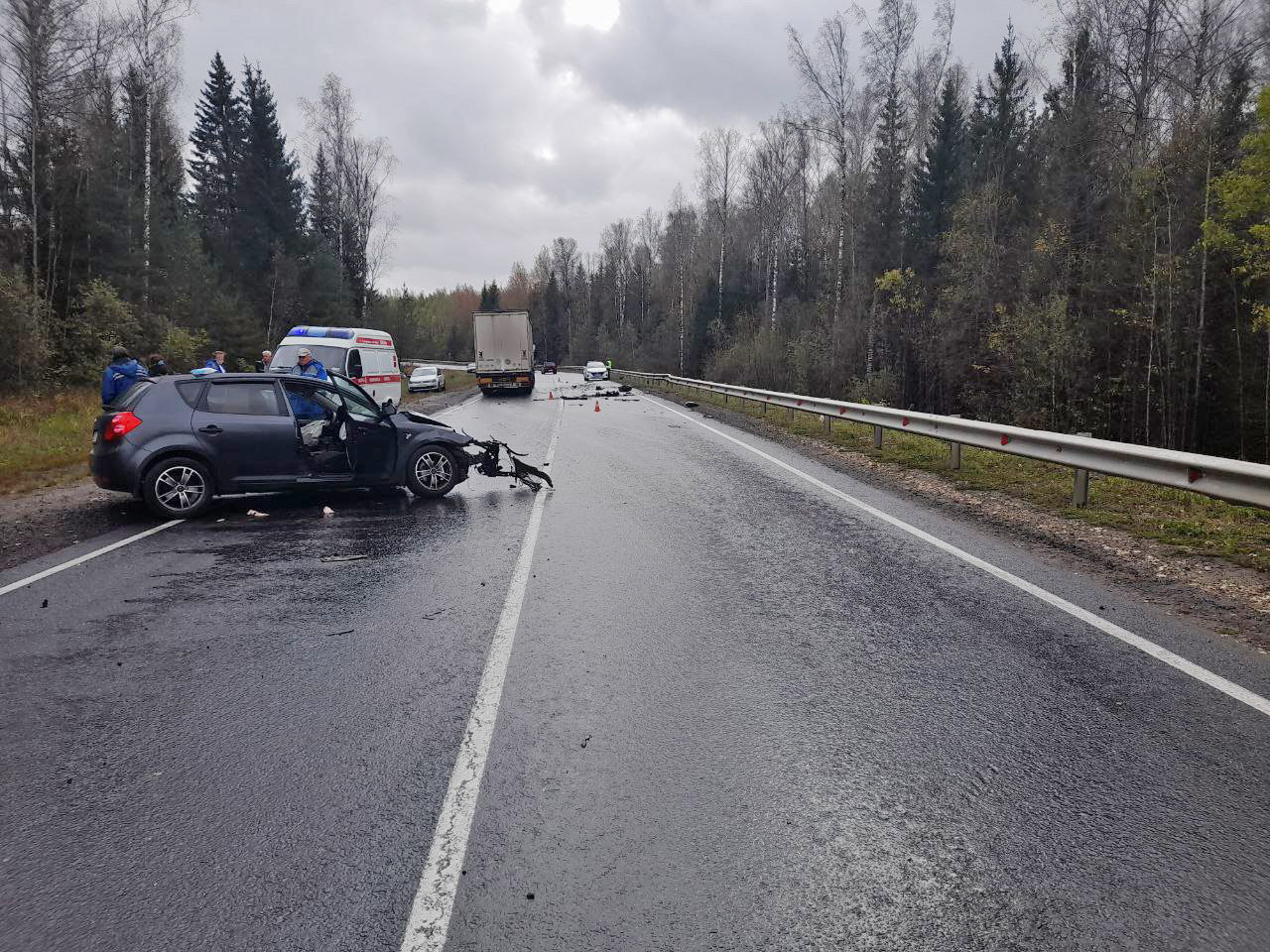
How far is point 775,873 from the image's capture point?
267 cm

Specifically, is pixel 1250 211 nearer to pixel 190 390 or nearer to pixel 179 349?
pixel 190 390

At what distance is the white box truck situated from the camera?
34562mm

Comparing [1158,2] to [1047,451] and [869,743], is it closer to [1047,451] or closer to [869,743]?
[1047,451]

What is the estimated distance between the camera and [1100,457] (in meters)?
8.81

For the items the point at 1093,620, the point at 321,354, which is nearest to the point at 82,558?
the point at 1093,620

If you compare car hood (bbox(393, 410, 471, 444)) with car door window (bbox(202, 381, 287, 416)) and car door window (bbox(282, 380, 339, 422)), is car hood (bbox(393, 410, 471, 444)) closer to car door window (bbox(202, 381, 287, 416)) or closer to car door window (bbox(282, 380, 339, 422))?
car door window (bbox(282, 380, 339, 422))

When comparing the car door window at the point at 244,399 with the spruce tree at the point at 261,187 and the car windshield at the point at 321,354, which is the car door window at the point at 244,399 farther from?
the spruce tree at the point at 261,187

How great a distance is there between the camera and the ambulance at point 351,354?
18.4 metres

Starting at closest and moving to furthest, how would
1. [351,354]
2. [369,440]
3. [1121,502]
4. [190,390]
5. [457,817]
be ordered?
[457,817], [190,390], [1121,502], [369,440], [351,354]

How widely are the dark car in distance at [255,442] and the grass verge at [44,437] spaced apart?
11.9 feet

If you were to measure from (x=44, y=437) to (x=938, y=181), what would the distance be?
38707 mm

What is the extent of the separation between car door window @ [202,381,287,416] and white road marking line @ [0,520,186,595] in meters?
1.38

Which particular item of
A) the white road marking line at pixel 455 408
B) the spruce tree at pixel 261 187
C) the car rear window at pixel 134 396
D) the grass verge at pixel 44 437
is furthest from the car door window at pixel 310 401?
the spruce tree at pixel 261 187

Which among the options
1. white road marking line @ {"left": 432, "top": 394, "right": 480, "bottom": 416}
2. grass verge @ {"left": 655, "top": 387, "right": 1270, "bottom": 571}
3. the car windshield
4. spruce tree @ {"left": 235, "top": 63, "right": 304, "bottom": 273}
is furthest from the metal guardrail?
spruce tree @ {"left": 235, "top": 63, "right": 304, "bottom": 273}
